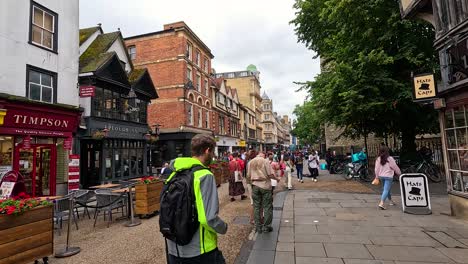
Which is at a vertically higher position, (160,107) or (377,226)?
(160,107)

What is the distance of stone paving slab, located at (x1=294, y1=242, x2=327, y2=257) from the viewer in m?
4.89

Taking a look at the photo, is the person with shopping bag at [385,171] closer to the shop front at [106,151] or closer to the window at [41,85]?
the shop front at [106,151]

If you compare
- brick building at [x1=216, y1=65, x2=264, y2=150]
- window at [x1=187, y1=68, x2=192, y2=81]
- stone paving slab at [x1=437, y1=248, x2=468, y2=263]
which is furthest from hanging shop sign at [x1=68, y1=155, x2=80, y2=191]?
brick building at [x1=216, y1=65, x2=264, y2=150]

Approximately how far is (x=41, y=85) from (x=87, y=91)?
2039 mm

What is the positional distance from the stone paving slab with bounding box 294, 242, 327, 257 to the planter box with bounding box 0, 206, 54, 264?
4200 millimetres

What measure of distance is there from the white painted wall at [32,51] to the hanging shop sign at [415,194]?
14052 millimetres

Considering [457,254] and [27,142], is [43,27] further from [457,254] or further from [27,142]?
[457,254]

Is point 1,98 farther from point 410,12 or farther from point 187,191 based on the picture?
point 410,12

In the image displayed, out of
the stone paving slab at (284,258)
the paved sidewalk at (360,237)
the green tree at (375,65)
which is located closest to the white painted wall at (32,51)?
the paved sidewalk at (360,237)

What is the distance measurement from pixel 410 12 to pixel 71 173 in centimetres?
1366

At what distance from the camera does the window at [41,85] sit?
38.8 ft

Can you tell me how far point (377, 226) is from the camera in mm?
6492

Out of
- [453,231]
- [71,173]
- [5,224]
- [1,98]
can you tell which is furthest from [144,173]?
[453,231]

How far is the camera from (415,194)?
782 cm
